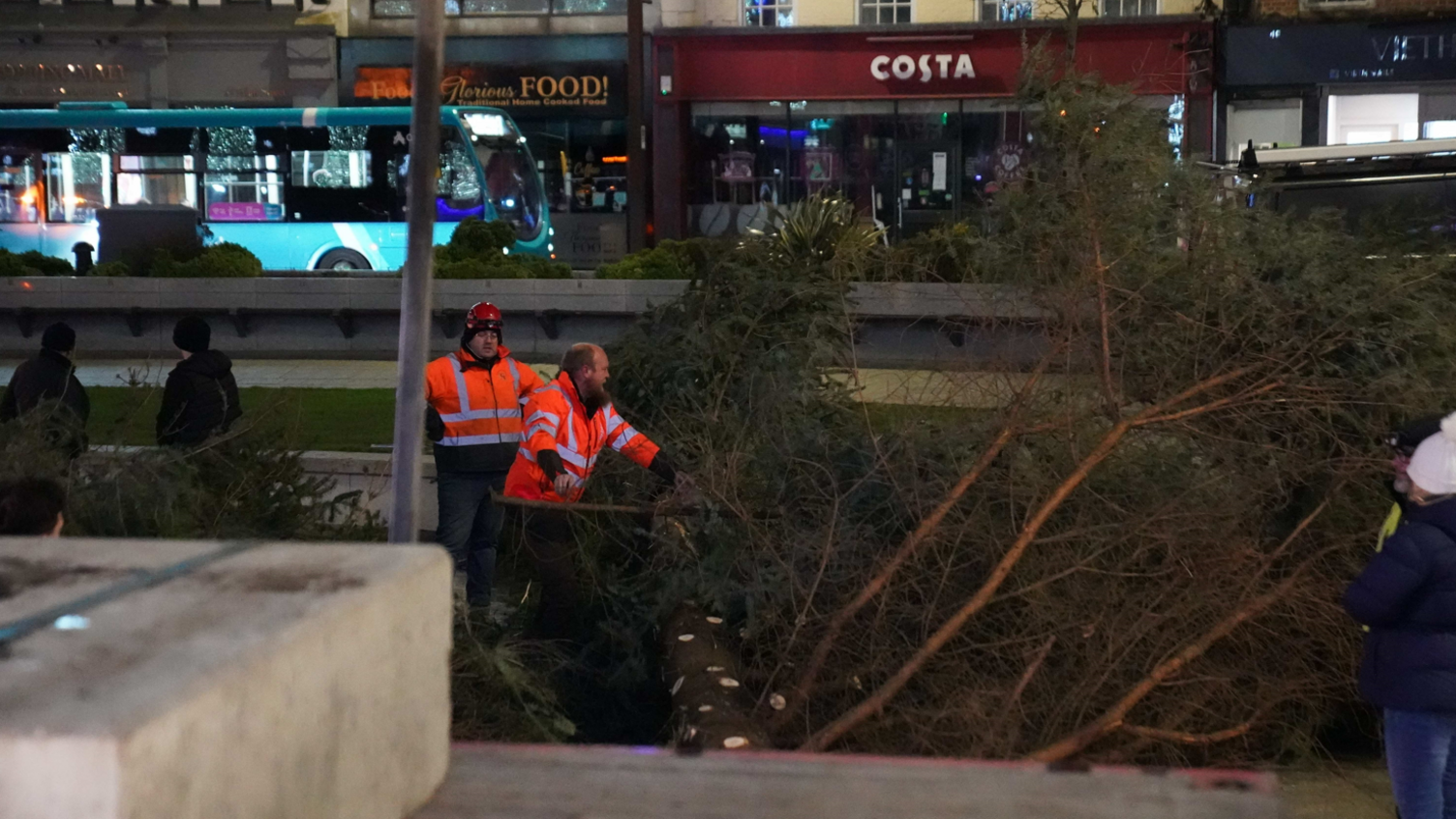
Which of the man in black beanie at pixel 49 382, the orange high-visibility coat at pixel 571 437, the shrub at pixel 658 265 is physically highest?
the shrub at pixel 658 265

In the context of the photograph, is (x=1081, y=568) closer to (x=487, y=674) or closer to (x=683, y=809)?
(x=487, y=674)

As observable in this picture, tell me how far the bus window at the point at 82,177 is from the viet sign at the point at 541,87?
20.3 feet

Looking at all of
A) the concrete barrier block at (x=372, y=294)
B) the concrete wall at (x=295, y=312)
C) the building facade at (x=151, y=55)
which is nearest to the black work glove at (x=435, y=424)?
the concrete wall at (x=295, y=312)

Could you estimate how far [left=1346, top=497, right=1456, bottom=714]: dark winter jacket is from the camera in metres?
3.78

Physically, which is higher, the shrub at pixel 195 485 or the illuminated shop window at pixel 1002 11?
the illuminated shop window at pixel 1002 11

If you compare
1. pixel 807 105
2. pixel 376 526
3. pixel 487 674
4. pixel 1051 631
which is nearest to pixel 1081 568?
pixel 1051 631

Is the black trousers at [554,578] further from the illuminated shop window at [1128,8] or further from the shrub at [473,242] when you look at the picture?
the illuminated shop window at [1128,8]

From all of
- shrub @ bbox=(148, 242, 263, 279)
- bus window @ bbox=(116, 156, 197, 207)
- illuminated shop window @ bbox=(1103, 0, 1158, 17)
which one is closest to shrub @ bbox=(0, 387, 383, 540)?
shrub @ bbox=(148, 242, 263, 279)

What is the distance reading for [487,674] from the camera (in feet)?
16.1

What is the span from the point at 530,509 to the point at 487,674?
1403mm

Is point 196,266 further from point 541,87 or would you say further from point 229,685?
point 229,685

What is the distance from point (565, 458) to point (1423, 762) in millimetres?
3633

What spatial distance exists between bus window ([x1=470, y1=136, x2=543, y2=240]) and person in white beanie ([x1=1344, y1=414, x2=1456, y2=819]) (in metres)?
20.3

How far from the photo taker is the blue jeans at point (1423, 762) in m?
3.94
